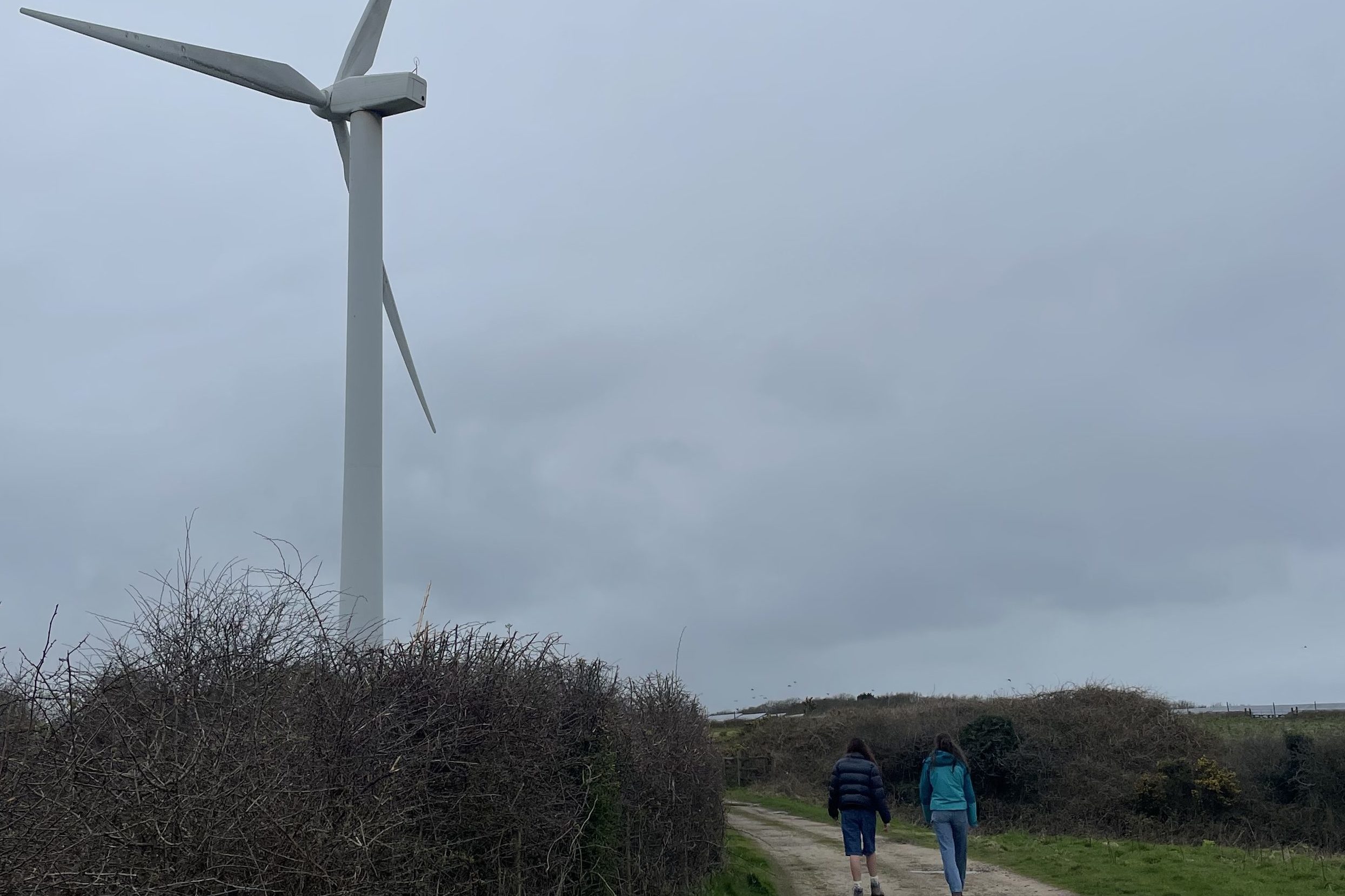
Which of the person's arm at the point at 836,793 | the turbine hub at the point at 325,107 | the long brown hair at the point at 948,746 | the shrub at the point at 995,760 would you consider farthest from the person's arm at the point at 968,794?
the shrub at the point at 995,760

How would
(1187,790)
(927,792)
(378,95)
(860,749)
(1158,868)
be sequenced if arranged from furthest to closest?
(1187,790)
(378,95)
(1158,868)
(860,749)
(927,792)

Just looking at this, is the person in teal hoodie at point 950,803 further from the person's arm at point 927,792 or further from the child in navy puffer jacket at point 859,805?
the child in navy puffer jacket at point 859,805

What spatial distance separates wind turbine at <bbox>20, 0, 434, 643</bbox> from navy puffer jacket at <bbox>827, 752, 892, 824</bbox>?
6.92m

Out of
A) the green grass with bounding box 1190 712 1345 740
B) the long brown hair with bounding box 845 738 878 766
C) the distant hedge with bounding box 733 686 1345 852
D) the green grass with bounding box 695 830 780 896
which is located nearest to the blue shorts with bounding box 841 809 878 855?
the long brown hair with bounding box 845 738 878 766

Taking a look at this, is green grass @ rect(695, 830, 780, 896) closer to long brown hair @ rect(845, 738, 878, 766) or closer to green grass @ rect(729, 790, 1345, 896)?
long brown hair @ rect(845, 738, 878, 766)

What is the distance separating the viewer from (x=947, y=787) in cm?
1275

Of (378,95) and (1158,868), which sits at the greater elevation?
(378,95)

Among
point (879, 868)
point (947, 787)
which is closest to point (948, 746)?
point (947, 787)

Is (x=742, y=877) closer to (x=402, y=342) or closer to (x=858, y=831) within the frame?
(x=858, y=831)

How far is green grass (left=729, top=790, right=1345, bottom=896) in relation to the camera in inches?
599

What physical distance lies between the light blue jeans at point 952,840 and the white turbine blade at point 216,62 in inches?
629

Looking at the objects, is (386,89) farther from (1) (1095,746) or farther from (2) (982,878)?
(1) (1095,746)

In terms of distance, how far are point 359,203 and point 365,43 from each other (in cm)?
420

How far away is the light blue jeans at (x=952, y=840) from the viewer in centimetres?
1273
